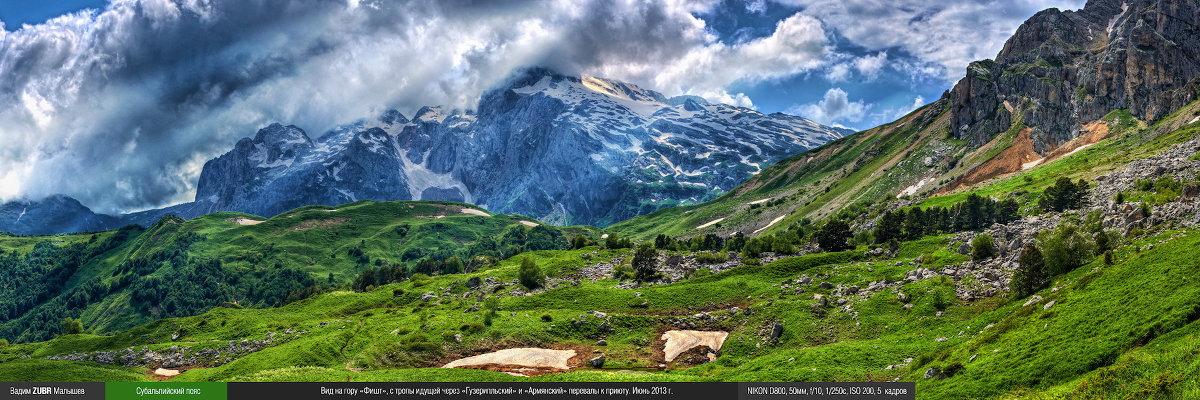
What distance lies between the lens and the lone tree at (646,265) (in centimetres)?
12525

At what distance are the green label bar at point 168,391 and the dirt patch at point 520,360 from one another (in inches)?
1137

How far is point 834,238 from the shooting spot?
440 feet

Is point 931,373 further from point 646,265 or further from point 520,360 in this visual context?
point 646,265

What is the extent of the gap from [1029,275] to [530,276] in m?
94.6

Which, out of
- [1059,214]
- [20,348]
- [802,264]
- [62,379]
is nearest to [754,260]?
[802,264]

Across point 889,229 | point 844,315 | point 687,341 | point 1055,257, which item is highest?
point 889,229

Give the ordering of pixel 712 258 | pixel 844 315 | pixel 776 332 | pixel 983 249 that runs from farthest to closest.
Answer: pixel 712 258, pixel 983 249, pixel 844 315, pixel 776 332

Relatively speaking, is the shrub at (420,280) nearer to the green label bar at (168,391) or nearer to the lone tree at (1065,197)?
the green label bar at (168,391)

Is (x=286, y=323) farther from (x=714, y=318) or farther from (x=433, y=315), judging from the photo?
(x=714, y=318)

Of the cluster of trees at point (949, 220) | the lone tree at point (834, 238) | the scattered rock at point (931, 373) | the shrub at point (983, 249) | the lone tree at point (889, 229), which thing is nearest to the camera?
the scattered rock at point (931, 373)

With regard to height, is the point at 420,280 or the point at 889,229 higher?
the point at 889,229

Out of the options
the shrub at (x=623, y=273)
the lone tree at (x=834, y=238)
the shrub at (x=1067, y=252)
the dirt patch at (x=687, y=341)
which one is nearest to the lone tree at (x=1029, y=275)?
the shrub at (x=1067, y=252)
